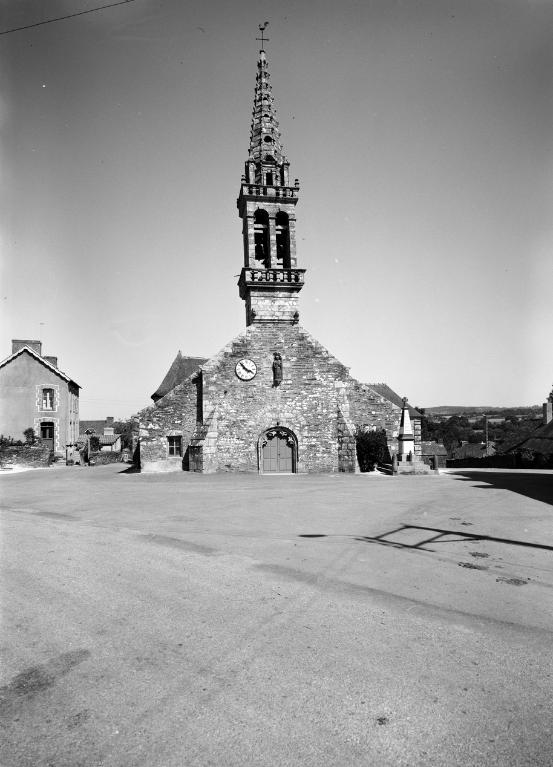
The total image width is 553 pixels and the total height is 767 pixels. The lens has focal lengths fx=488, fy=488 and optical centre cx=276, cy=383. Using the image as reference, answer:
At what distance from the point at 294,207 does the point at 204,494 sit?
1588 centimetres

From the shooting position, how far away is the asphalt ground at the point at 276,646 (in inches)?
120

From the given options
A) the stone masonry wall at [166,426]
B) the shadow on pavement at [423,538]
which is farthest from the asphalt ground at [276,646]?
the stone masonry wall at [166,426]

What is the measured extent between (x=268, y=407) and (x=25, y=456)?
1908cm

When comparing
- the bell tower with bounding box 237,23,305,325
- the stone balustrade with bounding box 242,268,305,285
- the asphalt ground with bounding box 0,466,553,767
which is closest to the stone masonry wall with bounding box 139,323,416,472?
the bell tower with bounding box 237,23,305,325

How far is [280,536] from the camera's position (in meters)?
8.53

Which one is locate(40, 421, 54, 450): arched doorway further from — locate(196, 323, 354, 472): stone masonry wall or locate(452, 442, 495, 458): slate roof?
locate(452, 442, 495, 458): slate roof

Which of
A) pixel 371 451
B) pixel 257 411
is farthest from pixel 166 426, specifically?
pixel 371 451

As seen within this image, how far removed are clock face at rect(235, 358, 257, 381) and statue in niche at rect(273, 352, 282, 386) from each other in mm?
894

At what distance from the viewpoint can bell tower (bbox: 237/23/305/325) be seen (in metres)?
23.0

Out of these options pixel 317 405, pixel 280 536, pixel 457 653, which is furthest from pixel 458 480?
pixel 457 653

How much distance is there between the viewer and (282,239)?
24.4 metres

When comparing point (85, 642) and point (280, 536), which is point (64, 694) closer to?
point (85, 642)

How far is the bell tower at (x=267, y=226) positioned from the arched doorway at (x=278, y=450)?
207 inches

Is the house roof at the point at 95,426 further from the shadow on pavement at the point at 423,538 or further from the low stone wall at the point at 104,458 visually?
the shadow on pavement at the point at 423,538
